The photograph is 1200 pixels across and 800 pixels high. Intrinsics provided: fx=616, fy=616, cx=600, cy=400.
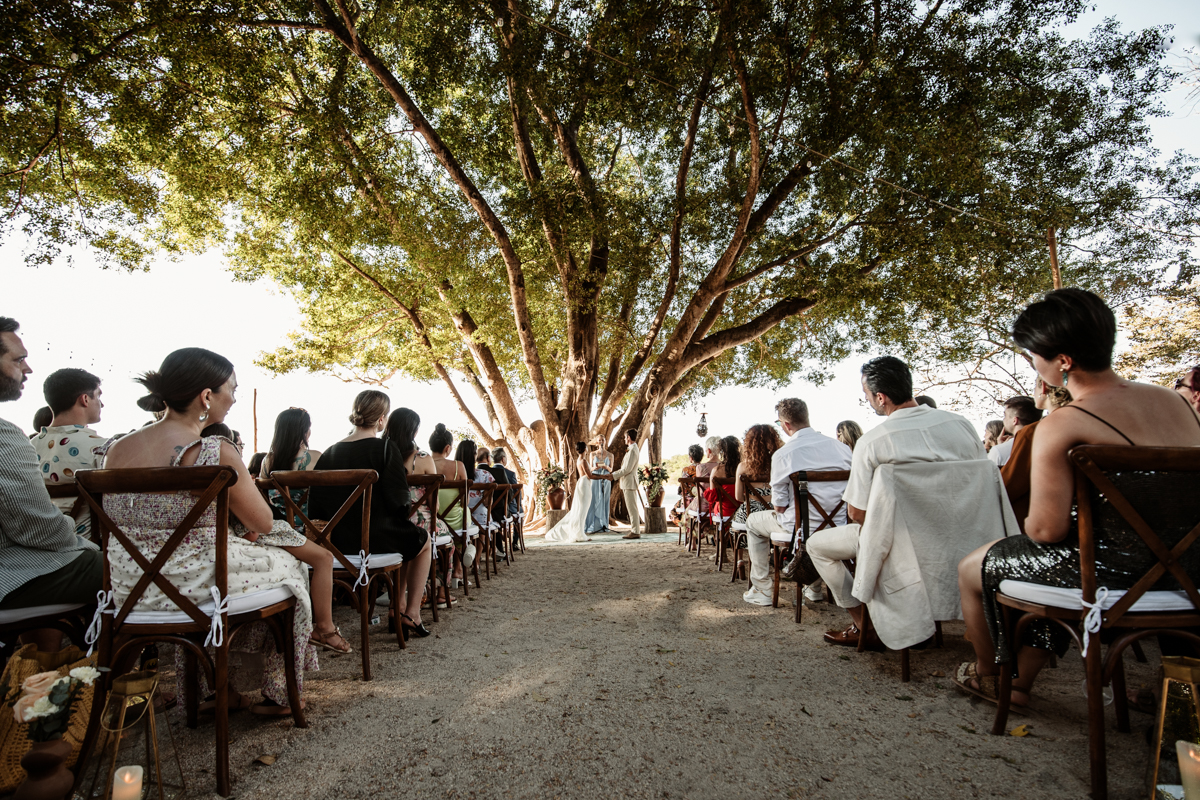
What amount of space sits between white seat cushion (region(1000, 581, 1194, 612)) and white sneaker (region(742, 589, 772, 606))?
281cm

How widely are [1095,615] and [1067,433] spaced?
0.57m

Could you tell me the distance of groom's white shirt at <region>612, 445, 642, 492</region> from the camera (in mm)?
11648

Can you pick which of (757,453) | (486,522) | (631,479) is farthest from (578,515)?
(757,453)

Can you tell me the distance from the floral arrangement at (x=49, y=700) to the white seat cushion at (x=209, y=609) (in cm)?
34

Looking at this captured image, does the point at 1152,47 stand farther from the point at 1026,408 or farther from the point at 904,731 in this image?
the point at 904,731

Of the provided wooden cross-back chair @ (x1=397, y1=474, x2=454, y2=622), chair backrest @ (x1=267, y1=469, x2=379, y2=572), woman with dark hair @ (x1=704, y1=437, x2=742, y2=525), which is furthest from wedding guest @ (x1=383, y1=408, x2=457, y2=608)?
woman with dark hair @ (x1=704, y1=437, x2=742, y2=525)

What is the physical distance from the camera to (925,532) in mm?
2945

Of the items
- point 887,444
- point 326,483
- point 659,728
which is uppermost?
point 887,444

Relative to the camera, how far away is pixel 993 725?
93.8 inches

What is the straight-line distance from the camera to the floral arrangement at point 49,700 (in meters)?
1.67

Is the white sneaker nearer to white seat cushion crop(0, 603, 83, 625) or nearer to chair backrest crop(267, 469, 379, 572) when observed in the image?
chair backrest crop(267, 469, 379, 572)

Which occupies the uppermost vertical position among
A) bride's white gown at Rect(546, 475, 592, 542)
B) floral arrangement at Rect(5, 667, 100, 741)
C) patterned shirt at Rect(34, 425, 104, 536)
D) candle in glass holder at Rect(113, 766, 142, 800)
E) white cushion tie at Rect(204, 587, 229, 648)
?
patterned shirt at Rect(34, 425, 104, 536)

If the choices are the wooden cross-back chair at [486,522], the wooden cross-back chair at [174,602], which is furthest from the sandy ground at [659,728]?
the wooden cross-back chair at [486,522]

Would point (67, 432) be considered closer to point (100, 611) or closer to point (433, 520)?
point (100, 611)
